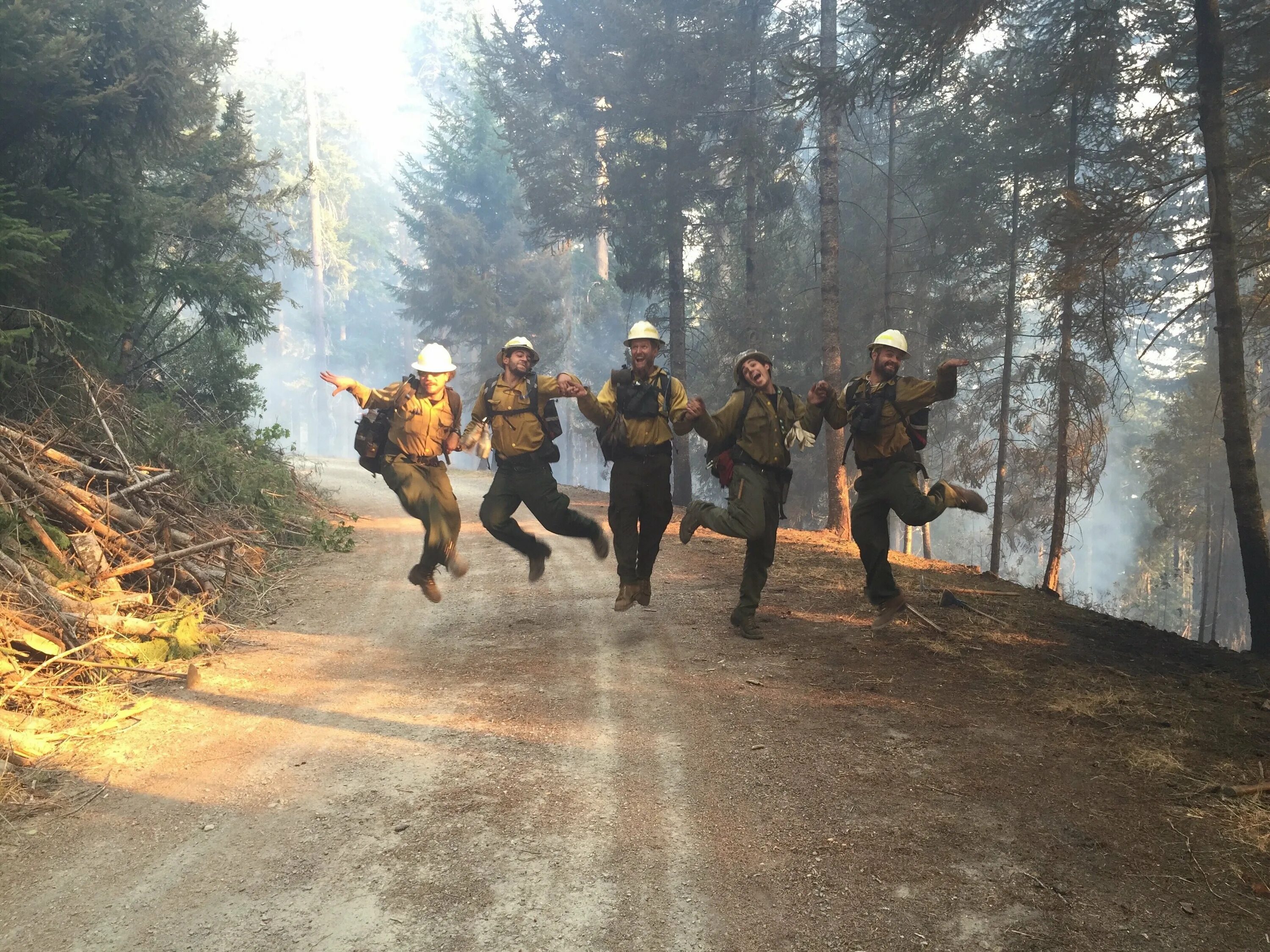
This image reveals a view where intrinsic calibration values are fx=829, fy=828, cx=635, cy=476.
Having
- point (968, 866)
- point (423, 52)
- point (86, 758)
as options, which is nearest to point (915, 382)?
point (968, 866)

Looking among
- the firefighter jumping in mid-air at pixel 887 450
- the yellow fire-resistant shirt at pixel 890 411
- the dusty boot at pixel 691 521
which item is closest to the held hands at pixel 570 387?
the dusty boot at pixel 691 521

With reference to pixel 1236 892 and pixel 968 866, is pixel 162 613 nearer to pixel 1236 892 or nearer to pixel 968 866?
pixel 968 866

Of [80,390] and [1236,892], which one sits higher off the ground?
[80,390]

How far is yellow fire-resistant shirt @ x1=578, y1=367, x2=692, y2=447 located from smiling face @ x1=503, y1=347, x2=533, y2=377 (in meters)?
0.73

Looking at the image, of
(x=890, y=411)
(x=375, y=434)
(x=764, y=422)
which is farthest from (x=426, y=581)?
(x=890, y=411)

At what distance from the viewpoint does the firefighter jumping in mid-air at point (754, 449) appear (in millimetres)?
6965

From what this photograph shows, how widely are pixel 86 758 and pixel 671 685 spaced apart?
3589 mm

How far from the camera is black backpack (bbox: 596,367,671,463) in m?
7.14

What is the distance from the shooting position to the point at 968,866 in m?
3.58

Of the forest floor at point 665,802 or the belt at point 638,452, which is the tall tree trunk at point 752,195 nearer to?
the belt at point 638,452

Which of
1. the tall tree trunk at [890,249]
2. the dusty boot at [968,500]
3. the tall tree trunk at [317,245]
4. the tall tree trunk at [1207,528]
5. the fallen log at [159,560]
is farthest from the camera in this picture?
the tall tree trunk at [317,245]

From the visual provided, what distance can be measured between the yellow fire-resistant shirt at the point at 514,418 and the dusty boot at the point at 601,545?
3.69ft

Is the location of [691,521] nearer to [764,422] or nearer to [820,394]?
[764,422]

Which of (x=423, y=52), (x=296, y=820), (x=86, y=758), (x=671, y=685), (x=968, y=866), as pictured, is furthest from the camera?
(x=423, y=52)
